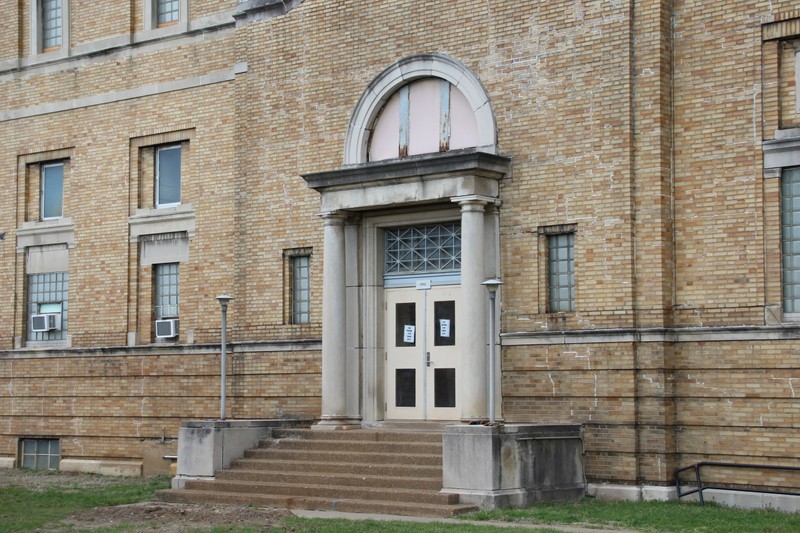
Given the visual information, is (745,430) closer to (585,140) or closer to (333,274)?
(585,140)

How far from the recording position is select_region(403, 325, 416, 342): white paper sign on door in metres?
22.3

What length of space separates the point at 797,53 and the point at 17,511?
13408 millimetres

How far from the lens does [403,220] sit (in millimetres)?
22234

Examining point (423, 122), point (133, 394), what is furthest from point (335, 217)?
point (133, 394)

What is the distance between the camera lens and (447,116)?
2206cm

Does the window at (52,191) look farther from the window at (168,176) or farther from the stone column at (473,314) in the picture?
the stone column at (473,314)

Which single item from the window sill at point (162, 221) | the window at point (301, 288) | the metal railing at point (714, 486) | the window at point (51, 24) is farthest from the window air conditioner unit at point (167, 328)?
the metal railing at point (714, 486)

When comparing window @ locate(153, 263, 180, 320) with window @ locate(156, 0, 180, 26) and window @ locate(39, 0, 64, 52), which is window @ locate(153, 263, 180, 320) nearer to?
window @ locate(156, 0, 180, 26)

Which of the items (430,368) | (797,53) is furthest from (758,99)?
(430,368)

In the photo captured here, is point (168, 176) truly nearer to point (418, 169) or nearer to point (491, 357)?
point (418, 169)

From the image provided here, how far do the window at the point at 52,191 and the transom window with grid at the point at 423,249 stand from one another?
9.29 m

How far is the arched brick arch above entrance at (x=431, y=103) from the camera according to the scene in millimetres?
Answer: 21391

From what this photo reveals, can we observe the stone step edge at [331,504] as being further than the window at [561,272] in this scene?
No

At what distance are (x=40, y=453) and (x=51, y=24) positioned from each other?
944 centimetres
